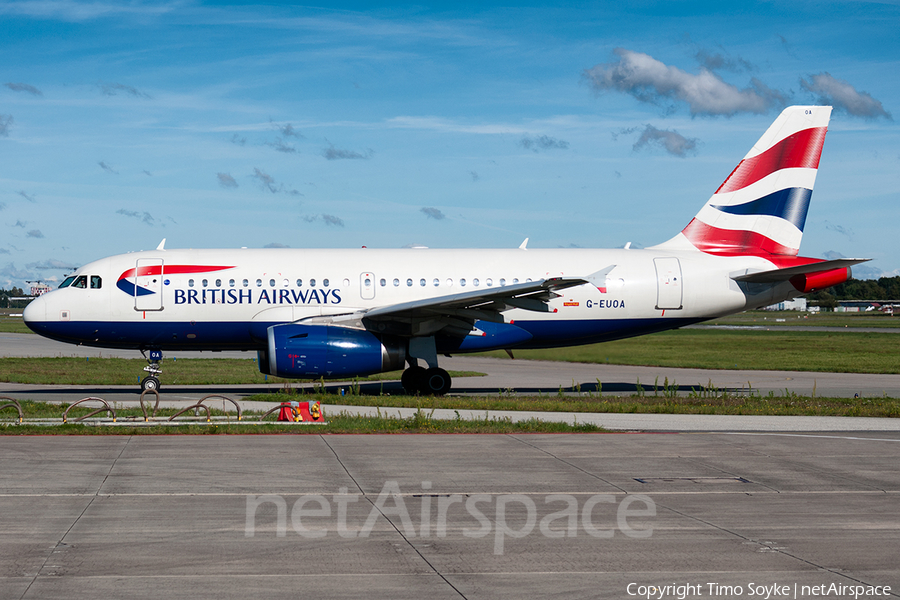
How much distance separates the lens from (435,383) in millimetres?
23281

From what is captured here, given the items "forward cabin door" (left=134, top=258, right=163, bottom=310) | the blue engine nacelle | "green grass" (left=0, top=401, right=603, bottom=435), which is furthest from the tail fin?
"forward cabin door" (left=134, top=258, right=163, bottom=310)

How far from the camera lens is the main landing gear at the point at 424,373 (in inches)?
908

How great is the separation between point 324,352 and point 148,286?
590 cm

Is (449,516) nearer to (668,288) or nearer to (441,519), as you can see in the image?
(441,519)

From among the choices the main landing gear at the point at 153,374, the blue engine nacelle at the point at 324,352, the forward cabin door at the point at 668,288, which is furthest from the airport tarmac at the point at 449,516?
Answer: the forward cabin door at the point at 668,288

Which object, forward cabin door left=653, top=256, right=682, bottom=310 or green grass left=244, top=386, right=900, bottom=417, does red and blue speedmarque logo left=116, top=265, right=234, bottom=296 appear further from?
forward cabin door left=653, top=256, right=682, bottom=310

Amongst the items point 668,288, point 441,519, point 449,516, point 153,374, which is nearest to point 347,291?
point 153,374

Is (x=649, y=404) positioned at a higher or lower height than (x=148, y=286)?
lower

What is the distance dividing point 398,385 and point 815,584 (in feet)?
69.2

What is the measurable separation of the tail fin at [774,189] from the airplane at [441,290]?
0.12 feet

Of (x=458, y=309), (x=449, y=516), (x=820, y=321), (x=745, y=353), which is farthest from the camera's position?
(x=820, y=321)

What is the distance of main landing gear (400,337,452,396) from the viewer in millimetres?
23062

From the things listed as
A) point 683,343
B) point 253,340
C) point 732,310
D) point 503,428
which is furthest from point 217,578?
point 683,343

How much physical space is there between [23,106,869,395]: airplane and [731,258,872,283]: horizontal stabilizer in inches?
2.0
